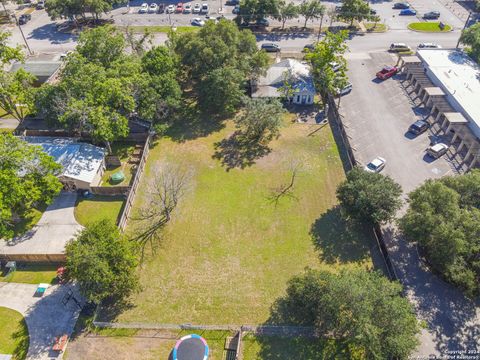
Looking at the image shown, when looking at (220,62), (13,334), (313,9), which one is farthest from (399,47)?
(13,334)

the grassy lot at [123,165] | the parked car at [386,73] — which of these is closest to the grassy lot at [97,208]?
the grassy lot at [123,165]

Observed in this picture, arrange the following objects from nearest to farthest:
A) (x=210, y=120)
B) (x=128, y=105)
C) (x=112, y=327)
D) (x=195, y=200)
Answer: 1. (x=112, y=327)
2. (x=195, y=200)
3. (x=128, y=105)
4. (x=210, y=120)

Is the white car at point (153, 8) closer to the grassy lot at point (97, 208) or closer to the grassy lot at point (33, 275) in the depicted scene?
the grassy lot at point (97, 208)

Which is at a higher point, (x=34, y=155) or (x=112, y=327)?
(x=34, y=155)

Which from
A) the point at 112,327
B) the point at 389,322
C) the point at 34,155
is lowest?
the point at 112,327

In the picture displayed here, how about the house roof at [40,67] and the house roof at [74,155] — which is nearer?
the house roof at [74,155]

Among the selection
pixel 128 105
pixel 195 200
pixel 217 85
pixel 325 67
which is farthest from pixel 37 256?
pixel 325 67

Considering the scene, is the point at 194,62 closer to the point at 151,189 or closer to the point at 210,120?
the point at 210,120
